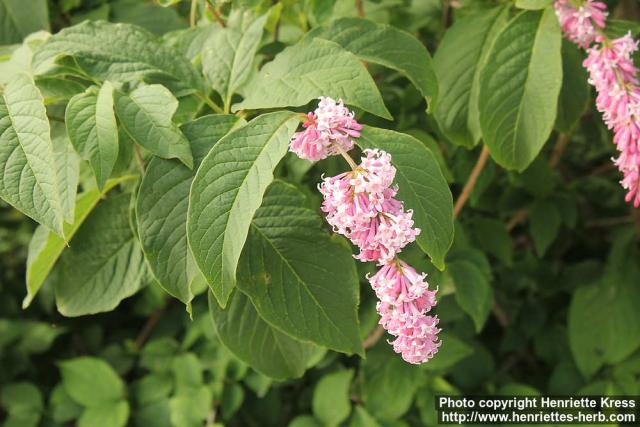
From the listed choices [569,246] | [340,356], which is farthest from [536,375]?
[340,356]

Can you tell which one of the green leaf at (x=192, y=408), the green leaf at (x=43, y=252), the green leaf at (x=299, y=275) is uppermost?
the green leaf at (x=299, y=275)

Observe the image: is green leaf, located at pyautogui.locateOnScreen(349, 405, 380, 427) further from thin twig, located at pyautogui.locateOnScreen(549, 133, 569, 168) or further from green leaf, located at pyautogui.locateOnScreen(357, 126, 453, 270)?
green leaf, located at pyautogui.locateOnScreen(357, 126, 453, 270)

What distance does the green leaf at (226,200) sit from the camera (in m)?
0.72

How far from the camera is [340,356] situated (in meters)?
1.66

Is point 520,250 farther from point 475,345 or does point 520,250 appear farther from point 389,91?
point 389,91

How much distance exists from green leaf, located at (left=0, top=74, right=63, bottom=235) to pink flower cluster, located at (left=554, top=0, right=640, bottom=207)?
2.27 ft

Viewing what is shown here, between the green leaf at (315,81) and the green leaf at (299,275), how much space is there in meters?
0.14

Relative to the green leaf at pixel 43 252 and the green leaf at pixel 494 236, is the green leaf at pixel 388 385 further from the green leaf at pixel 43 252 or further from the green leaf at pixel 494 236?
the green leaf at pixel 43 252

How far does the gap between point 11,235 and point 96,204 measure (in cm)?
111

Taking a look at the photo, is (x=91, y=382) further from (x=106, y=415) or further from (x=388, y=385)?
(x=388, y=385)

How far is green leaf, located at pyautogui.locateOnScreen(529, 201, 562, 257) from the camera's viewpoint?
5.16 ft

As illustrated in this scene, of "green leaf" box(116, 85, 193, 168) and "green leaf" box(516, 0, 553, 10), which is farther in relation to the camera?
"green leaf" box(516, 0, 553, 10)

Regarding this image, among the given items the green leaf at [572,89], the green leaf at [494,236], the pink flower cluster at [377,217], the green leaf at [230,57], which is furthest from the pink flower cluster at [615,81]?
the green leaf at [494,236]

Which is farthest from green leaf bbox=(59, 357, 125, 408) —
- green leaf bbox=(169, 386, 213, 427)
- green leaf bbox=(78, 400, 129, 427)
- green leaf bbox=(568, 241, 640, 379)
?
green leaf bbox=(568, 241, 640, 379)
